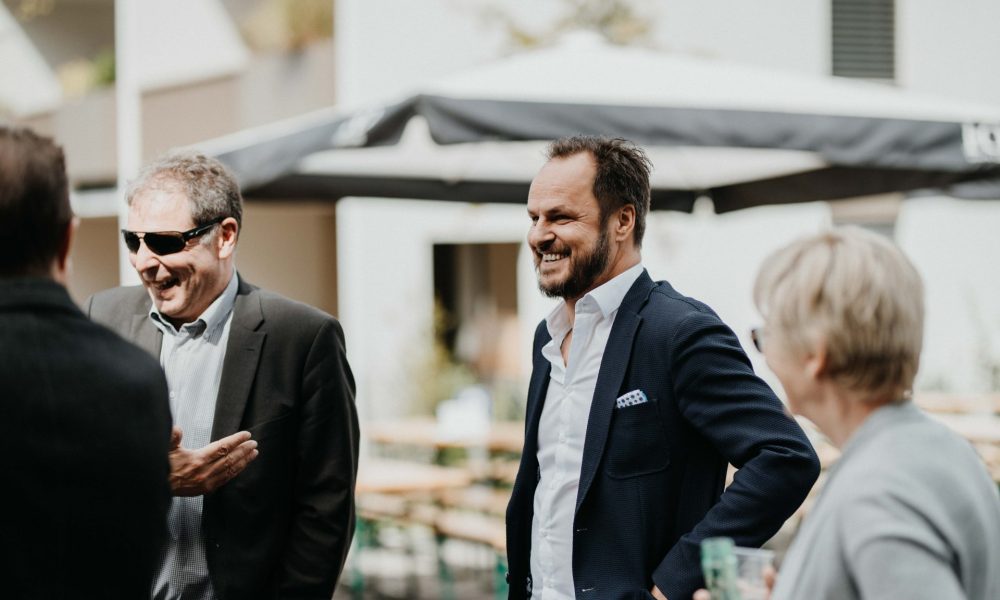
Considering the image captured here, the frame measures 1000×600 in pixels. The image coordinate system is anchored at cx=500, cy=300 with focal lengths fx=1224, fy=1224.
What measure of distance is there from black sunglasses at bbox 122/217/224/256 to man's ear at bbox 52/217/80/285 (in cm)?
105

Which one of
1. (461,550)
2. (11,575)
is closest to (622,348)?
(11,575)

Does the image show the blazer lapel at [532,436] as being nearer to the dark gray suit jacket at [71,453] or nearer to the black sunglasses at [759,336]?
the black sunglasses at [759,336]

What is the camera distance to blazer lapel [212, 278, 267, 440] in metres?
3.03

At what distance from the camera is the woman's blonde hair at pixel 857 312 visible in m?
1.79

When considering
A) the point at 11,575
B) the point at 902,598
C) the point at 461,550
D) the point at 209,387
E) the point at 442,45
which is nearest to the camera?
the point at 902,598

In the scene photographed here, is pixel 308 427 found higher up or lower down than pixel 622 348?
lower down

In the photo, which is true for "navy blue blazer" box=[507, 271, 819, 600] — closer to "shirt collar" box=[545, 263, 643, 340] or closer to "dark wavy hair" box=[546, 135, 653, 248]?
"shirt collar" box=[545, 263, 643, 340]

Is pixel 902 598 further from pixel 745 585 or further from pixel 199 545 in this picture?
pixel 199 545

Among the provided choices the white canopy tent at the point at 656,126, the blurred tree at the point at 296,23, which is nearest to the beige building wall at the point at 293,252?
the blurred tree at the point at 296,23

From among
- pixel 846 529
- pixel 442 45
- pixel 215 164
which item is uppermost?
pixel 442 45

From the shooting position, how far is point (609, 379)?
2828 millimetres

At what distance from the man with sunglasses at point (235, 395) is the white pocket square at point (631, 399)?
30.6 inches

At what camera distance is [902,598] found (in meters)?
1.61

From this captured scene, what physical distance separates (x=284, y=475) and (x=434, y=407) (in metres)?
8.43
